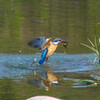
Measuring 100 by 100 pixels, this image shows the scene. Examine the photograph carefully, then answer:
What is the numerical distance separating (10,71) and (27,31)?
3.68m

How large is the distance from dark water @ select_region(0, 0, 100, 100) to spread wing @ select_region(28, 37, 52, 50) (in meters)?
0.38

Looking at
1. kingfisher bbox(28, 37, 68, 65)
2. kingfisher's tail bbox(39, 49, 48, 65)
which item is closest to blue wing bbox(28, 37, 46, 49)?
kingfisher bbox(28, 37, 68, 65)

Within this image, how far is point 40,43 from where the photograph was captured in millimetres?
7621

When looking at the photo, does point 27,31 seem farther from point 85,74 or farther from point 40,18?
point 85,74

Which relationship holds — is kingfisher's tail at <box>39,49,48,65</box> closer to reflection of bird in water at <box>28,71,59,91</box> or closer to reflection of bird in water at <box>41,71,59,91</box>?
reflection of bird in water at <box>41,71,59,91</box>

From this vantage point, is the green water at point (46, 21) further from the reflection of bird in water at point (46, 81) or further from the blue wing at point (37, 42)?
the reflection of bird in water at point (46, 81)

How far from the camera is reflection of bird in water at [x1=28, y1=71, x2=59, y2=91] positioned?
6.45 metres

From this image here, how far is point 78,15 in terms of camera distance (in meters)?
13.9

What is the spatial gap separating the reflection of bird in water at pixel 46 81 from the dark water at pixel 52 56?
0.01 metres

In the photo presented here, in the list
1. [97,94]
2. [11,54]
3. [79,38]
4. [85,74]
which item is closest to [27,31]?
[79,38]

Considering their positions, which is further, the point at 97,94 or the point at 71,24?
the point at 71,24

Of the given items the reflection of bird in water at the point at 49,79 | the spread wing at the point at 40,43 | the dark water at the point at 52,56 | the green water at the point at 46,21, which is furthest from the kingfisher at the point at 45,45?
the green water at the point at 46,21

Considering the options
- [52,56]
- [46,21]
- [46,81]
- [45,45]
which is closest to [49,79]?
[46,81]

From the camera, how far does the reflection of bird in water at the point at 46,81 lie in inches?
254
